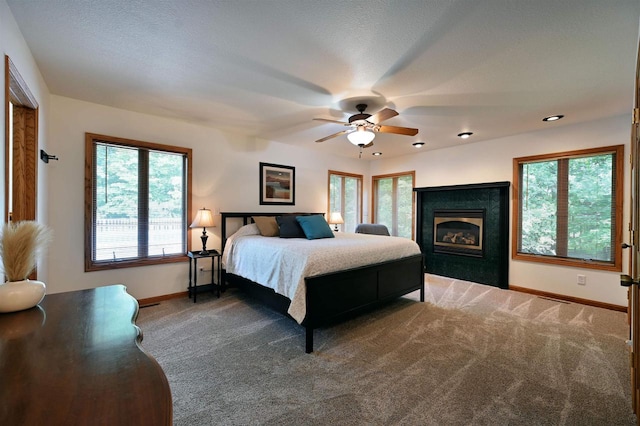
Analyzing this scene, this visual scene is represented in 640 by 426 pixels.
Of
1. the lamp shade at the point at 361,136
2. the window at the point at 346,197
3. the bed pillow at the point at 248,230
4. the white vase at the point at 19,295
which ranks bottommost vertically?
the white vase at the point at 19,295

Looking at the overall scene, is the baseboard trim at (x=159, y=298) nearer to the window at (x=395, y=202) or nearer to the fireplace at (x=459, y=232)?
the window at (x=395, y=202)

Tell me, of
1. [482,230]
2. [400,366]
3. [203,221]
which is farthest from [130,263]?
[482,230]

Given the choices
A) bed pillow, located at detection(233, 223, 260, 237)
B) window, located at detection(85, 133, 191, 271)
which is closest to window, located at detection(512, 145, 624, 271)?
bed pillow, located at detection(233, 223, 260, 237)

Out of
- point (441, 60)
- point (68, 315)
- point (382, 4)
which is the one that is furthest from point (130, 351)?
point (441, 60)

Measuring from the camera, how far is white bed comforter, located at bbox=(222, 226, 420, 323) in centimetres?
262

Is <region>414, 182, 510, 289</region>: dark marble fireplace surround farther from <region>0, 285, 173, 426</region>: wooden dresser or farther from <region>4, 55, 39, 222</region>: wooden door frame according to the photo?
<region>4, 55, 39, 222</region>: wooden door frame

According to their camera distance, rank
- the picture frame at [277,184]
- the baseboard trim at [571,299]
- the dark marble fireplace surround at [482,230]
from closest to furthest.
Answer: the baseboard trim at [571,299] → the dark marble fireplace surround at [482,230] → the picture frame at [277,184]

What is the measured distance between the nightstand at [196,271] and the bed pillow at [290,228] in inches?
39.6

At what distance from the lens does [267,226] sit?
4.32 metres

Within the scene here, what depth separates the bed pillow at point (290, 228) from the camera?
4.06m

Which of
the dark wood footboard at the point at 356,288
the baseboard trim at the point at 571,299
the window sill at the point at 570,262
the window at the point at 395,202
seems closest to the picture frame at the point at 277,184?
the window at the point at 395,202

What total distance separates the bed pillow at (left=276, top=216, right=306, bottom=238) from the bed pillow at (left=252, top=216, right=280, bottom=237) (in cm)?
15

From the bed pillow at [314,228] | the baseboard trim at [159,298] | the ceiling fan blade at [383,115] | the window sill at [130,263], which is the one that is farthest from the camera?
the bed pillow at [314,228]

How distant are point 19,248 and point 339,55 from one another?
2.32 m
